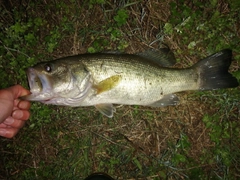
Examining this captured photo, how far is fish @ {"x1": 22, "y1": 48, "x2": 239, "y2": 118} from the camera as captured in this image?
109 inches

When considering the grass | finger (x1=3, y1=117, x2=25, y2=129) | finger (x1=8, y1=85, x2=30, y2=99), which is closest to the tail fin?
the grass

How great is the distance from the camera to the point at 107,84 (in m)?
2.83

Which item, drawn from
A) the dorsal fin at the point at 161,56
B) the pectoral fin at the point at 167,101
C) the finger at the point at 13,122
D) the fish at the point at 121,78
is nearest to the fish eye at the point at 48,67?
the fish at the point at 121,78

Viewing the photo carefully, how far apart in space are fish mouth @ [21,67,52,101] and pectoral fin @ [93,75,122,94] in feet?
1.93

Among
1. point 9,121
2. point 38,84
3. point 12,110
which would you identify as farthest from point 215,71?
point 9,121

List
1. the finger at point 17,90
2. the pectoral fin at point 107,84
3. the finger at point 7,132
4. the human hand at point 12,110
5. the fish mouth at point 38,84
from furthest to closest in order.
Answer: the finger at point 7,132
the finger at point 17,90
the human hand at point 12,110
the pectoral fin at point 107,84
the fish mouth at point 38,84

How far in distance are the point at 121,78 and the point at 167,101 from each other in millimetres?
804

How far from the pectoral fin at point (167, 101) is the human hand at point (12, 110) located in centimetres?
189

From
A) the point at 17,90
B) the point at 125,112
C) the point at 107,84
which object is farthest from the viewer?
the point at 125,112

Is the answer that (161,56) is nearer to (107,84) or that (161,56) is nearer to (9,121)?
(107,84)

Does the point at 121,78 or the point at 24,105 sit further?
the point at 24,105

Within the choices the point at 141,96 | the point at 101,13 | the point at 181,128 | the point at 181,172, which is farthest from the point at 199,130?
the point at 101,13

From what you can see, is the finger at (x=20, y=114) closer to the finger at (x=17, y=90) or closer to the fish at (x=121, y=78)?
the finger at (x=17, y=90)

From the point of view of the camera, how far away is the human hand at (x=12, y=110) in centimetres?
300
